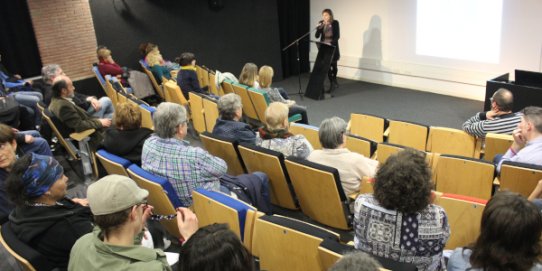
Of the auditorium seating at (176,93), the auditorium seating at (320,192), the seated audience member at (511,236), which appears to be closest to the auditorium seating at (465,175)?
the auditorium seating at (320,192)

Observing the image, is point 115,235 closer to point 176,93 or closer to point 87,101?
point 87,101

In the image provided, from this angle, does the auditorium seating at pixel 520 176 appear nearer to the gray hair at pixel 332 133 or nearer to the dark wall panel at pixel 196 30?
the gray hair at pixel 332 133

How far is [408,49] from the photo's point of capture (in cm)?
798

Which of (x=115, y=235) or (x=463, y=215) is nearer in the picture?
(x=115, y=235)

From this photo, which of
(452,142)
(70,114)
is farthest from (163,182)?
(452,142)

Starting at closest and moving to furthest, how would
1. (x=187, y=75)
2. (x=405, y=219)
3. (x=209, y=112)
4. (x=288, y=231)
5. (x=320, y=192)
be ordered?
(x=405, y=219) → (x=288, y=231) → (x=320, y=192) → (x=209, y=112) → (x=187, y=75)

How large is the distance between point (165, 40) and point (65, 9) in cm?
177

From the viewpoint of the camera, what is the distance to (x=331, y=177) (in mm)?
2887

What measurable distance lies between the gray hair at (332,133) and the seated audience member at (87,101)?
2.88m

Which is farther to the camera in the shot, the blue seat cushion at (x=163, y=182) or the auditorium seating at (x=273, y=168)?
the auditorium seating at (x=273, y=168)

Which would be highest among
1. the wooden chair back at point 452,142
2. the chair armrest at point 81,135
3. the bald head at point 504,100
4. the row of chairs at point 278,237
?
the bald head at point 504,100

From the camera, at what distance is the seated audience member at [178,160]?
2885 mm

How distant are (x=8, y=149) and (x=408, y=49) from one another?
22.0ft

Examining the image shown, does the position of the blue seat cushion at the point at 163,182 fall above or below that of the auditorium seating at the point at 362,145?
above
